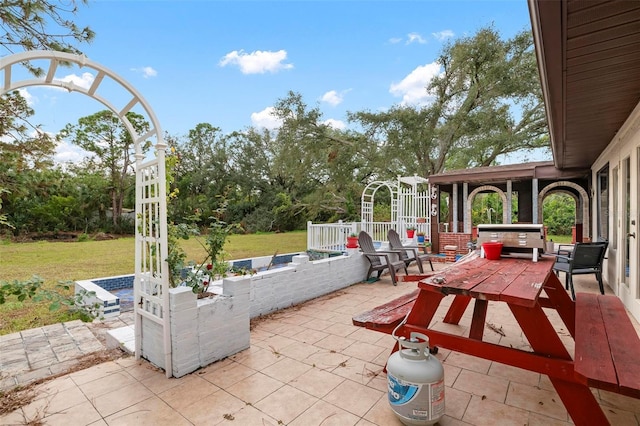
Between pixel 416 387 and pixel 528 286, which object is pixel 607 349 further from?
pixel 416 387

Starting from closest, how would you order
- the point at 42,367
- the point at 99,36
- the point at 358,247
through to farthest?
the point at 42,367 < the point at 99,36 < the point at 358,247

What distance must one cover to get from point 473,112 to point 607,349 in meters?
14.1

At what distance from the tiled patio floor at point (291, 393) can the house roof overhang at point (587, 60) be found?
235 cm

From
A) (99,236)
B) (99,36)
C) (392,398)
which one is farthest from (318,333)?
(99,236)

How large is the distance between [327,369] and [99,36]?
3921 mm

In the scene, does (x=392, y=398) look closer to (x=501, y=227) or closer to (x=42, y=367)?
(x=501, y=227)

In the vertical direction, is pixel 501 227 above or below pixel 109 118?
below

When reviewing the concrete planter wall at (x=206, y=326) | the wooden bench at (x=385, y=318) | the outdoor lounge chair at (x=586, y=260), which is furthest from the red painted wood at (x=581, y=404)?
the outdoor lounge chair at (x=586, y=260)

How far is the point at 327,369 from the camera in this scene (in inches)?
102

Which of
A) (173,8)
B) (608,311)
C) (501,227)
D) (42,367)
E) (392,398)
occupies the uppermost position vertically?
(173,8)

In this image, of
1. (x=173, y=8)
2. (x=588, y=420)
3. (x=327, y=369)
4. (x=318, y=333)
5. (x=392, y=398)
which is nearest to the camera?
(x=588, y=420)

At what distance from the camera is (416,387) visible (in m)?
1.77

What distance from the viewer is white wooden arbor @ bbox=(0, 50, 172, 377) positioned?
2219mm

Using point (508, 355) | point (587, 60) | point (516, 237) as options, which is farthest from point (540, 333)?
point (587, 60)
